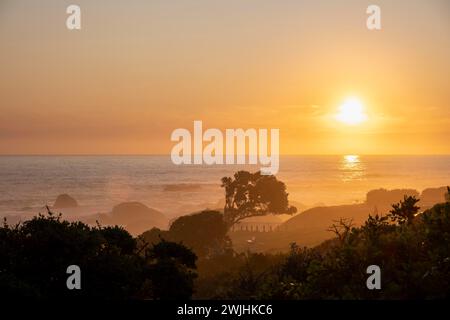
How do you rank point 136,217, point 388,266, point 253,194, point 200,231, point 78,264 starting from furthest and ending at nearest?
point 136,217, point 253,194, point 200,231, point 78,264, point 388,266

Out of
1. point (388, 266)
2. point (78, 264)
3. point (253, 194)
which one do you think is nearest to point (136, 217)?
point (253, 194)

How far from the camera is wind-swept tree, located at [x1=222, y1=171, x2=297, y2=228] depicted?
266 feet

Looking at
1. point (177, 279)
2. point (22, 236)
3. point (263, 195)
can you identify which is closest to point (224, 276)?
point (177, 279)

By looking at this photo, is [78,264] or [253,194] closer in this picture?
[78,264]

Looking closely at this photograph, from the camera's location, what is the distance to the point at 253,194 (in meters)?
81.6

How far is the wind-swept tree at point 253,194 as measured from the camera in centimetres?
8119

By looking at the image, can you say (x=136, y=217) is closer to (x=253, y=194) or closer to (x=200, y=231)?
(x=253, y=194)

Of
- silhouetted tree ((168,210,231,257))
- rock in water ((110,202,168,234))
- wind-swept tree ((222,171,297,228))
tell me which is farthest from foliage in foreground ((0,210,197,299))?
rock in water ((110,202,168,234))

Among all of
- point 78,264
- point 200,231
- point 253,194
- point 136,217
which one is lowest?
point 78,264

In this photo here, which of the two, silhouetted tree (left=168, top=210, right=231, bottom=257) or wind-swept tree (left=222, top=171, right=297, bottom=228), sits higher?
wind-swept tree (left=222, top=171, right=297, bottom=228)

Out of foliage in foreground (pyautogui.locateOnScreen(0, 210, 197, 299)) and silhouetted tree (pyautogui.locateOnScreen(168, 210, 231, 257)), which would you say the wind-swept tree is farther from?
foliage in foreground (pyautogui.locateOnScreen(0, 210, 197, 299))

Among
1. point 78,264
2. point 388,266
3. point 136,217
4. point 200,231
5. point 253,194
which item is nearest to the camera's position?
point 388,266

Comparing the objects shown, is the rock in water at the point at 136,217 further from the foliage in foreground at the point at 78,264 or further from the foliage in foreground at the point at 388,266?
the foliage in foreground at the point at 388,266

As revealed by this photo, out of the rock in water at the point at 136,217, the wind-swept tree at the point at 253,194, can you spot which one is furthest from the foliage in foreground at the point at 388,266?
the rock in water at the point at 136,217
